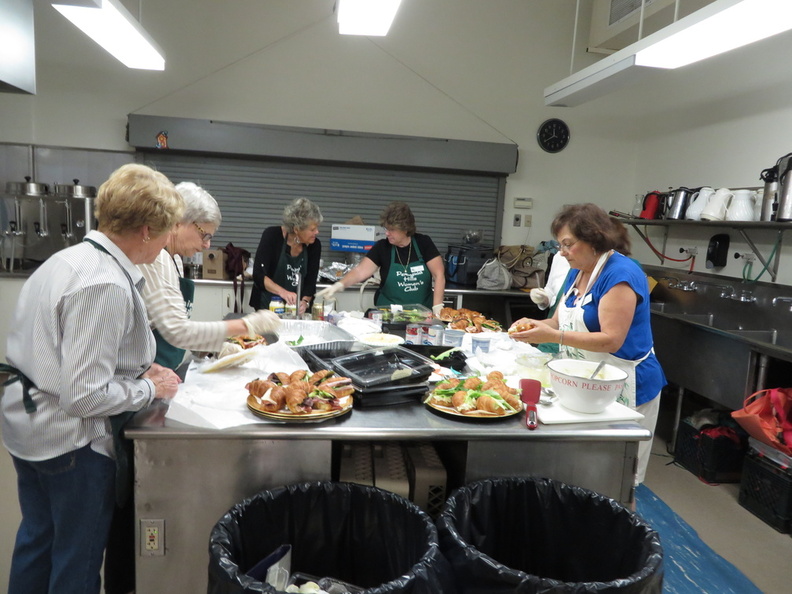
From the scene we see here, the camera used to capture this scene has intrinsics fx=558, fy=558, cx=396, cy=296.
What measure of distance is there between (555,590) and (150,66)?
442 centimetres

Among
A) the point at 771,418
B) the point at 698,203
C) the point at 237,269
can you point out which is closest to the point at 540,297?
the point at 771,418

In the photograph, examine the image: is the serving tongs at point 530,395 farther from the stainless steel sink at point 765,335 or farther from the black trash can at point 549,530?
the stainless steel sink at point 765,335

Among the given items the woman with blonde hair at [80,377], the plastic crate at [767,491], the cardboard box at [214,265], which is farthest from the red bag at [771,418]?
the cardboard box at [214,265]

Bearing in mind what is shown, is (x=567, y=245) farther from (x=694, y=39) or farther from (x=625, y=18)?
(x=625, y=18)

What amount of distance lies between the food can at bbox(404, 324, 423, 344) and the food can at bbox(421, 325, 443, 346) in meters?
0.02

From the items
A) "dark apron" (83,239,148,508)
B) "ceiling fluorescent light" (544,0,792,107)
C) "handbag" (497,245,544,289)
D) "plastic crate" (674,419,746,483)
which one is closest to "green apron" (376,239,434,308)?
"handbag" (497,245,544,289)

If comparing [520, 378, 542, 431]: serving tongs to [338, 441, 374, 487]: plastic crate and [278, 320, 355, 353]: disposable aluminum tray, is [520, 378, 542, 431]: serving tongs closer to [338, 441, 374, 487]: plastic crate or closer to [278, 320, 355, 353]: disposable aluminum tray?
[338, 441, 374, 487]: plastic crate

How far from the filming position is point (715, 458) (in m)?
3.68

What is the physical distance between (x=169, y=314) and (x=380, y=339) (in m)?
1.06

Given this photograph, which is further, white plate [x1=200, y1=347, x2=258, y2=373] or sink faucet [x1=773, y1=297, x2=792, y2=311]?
sink faucet [x1=773, y1=297, x2=792, y2=311]

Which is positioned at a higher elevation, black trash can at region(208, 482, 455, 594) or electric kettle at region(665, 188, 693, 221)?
electric kettle at region(665, 188, 693, 221)

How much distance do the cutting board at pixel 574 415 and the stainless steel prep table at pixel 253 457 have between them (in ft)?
0.08

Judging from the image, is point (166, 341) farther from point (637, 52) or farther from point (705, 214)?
point (705, 214)

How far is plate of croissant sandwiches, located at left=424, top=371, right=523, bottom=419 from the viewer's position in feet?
6.11
